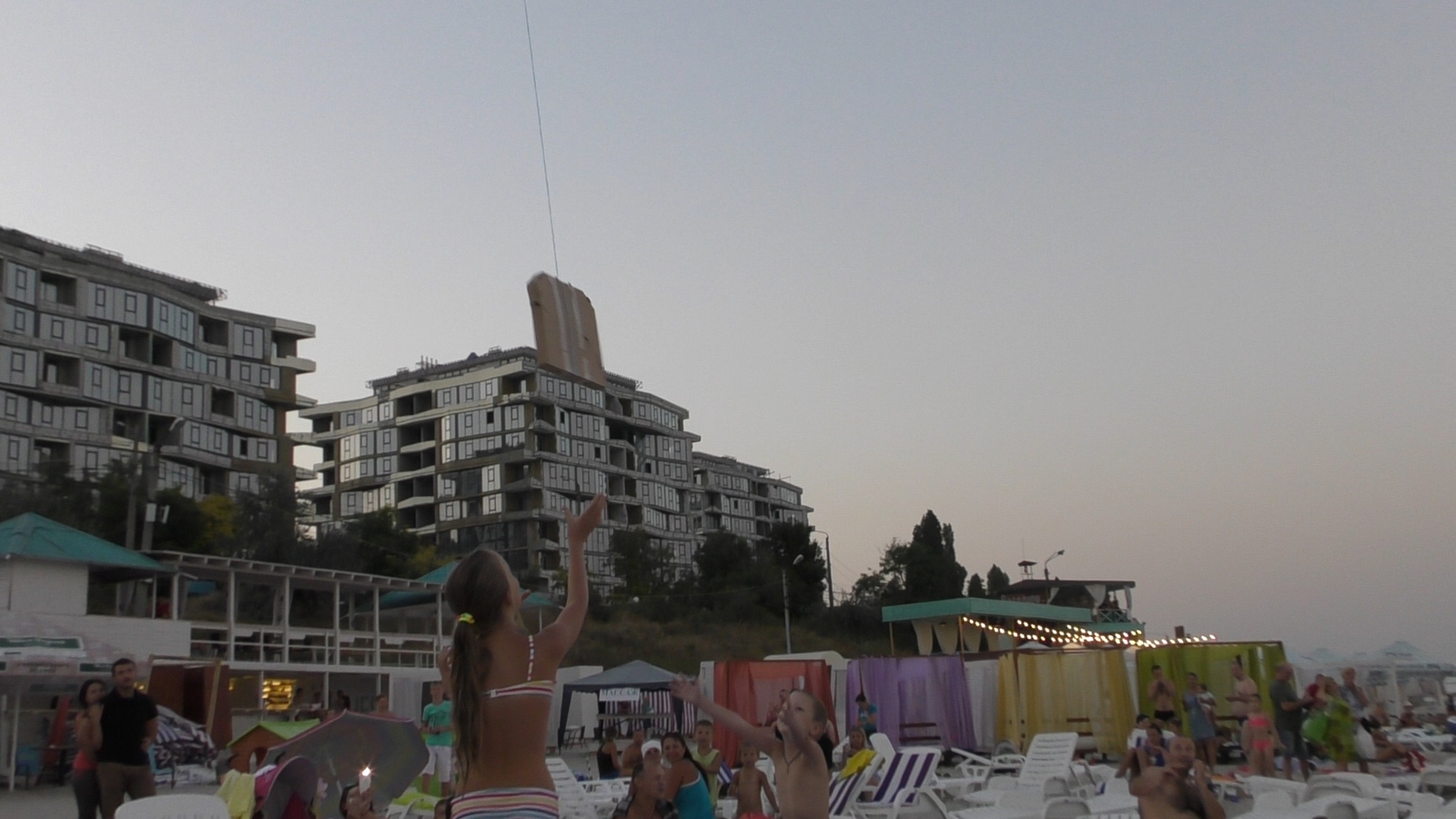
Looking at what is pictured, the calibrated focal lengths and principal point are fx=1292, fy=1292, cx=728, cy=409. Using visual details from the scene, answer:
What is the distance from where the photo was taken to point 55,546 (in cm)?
2273

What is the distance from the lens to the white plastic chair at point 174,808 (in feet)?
24.2

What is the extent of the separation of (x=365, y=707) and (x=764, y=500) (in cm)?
7934

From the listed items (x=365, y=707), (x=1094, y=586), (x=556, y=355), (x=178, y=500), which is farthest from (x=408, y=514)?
(x=556, y=355)

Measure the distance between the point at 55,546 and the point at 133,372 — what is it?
126ft

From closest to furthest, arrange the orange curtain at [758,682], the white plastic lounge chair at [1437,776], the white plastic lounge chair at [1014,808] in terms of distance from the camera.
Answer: the white plastic lounge chair at [1014,808] → the white plastic lounge chair at [1437,776] → the orange curtain at [758,682]

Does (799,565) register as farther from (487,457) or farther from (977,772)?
(977,772)

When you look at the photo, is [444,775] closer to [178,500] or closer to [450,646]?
[450,646]

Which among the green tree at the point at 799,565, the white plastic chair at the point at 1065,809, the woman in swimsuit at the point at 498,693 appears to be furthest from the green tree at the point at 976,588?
the woman in swimsuit at the point at 498,693

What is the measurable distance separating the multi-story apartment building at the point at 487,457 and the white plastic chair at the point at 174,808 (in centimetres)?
6432

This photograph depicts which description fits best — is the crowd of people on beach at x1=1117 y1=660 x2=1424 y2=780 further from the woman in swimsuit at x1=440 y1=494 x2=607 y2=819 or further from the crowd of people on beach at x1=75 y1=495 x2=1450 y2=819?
the woman in swimsuit at x1=440 y1=494 x2=607 y2=819

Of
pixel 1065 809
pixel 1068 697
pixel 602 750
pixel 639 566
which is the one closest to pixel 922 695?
pixel 1068 697

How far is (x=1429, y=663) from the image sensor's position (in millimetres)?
24812

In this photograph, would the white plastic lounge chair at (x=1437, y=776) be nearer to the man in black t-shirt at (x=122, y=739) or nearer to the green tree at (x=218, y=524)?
the man in black t-shirt at (x=122, y=739)

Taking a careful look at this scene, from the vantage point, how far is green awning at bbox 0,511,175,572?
72.9 ft
